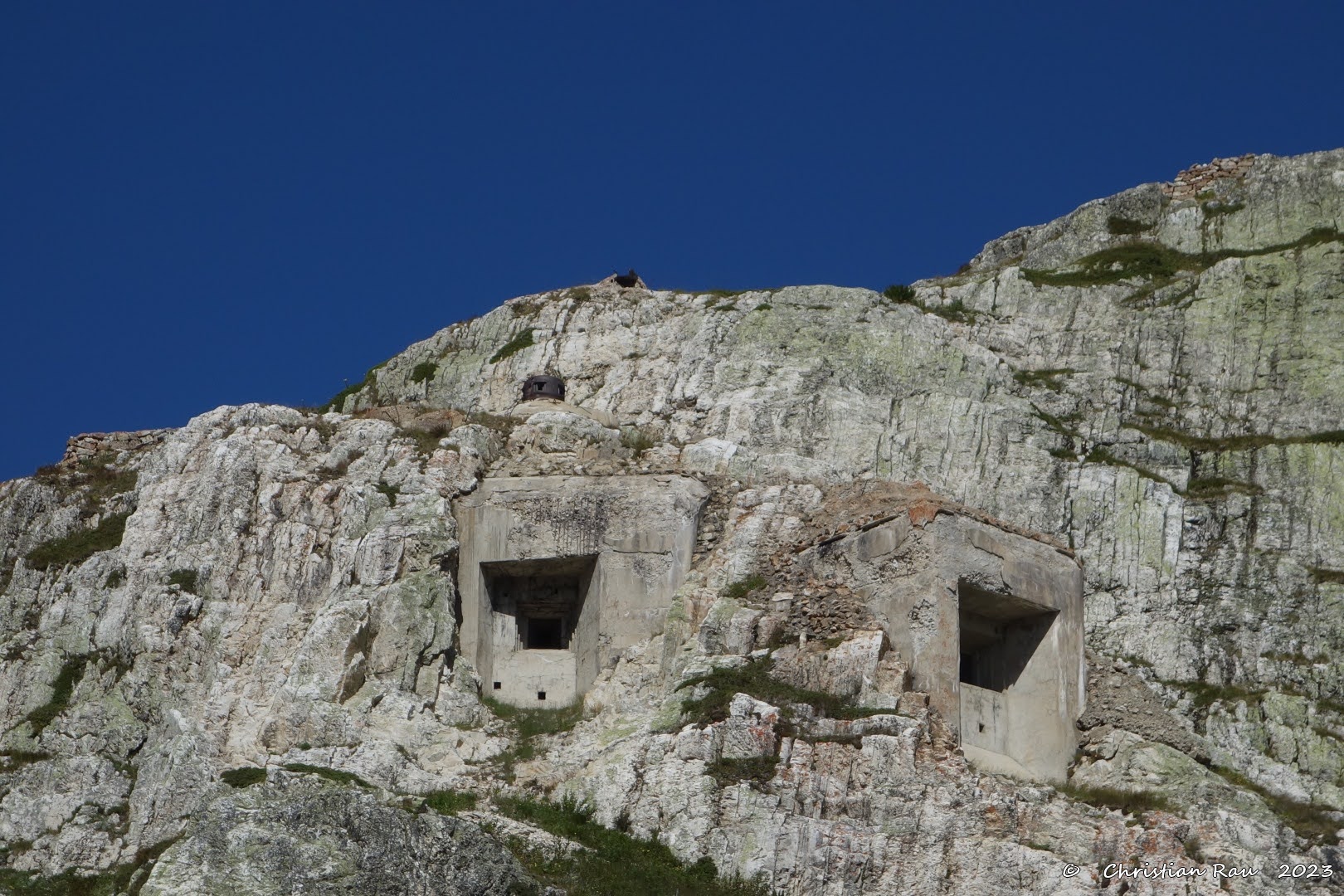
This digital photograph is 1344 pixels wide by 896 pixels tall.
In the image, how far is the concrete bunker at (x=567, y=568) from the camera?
4881 centimetres

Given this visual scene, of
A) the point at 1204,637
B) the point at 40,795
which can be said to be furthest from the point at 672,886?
the point at 1204,637

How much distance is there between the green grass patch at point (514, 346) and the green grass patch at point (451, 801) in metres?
20.7

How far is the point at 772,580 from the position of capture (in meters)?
47.8

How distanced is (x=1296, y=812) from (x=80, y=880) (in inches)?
995

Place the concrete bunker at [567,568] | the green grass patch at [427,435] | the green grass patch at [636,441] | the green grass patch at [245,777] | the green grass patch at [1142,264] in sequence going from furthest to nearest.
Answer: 1. the green grass patch at [1142,264]
2. the green grass patch at [636,441]
3. the green grass patch at [427,435]
4. the concrete bunker at [567,568]
5. the green grass patch at [245,777]

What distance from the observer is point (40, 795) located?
45500 millimetres

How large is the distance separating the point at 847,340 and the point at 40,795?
24.5m

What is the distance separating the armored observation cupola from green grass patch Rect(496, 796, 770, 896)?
17252mm

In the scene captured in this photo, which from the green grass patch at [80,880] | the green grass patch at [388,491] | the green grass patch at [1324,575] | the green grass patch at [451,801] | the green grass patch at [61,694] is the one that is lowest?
the green grass patch at [80,880]

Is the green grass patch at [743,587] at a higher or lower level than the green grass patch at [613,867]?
higher

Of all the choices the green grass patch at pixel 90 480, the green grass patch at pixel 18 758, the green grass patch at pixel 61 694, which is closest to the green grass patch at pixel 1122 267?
the green grass patch at pixel 90 480

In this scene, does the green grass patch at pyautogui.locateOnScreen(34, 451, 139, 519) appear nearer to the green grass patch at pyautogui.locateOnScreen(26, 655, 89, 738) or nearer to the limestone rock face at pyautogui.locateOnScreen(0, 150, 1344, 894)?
the limestone rock face at pyautogui.locateOnScreen(0, 150, 1344, 894)

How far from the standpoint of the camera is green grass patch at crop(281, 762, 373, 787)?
40.5 meters

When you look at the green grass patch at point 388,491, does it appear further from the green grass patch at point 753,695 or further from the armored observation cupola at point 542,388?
the green grass patch at point 753,695
